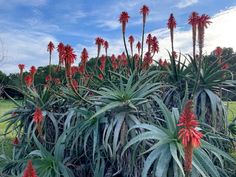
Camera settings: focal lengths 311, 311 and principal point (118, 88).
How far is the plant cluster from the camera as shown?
113 inches

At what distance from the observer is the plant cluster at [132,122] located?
2877 millimetres

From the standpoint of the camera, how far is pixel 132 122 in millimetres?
3453

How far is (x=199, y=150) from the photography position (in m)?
2.84

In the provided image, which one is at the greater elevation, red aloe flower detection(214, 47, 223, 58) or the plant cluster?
red aloe flower detection(214, 47, 223, 58)

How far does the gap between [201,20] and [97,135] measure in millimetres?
1721

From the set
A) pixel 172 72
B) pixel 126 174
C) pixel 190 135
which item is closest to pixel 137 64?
pixel 172 72

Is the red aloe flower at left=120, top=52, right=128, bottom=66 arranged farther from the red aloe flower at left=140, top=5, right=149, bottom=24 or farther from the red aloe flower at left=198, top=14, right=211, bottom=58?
the red aloe flower at left=198, top=14, right=211, bottom=58

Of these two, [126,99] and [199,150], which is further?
[126,99]

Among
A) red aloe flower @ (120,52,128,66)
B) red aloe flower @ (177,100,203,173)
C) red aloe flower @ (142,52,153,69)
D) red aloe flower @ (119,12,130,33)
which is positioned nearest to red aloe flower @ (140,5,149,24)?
red aloe flower @ (119,12,130,33)

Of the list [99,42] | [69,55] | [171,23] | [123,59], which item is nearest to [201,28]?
[171,23]

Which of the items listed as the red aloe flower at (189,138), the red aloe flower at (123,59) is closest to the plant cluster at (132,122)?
the red aloe flower at (123,59)

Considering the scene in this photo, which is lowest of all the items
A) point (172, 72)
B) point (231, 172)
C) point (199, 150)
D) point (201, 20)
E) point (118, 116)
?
point (231, 172)

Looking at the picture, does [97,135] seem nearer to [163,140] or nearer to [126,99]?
[126,99]

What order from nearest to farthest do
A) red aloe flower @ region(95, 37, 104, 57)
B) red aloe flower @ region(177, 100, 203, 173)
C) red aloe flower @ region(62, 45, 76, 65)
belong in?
→ red aloe flower @ region(177, 100, 203, 173) < red aloe flower @ region(62, 45, 76, 65) < red aloe flower @ region(95, 37, 104, 57)
